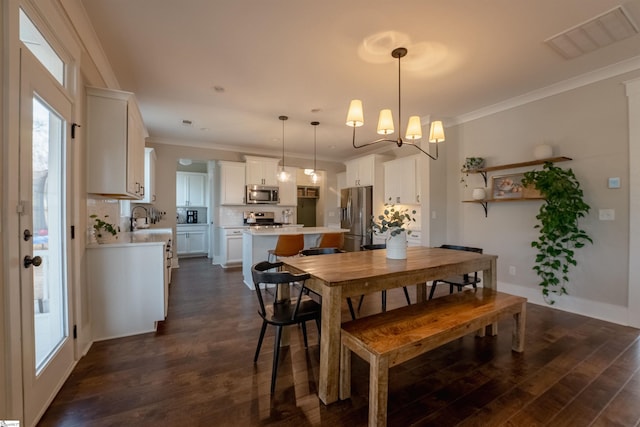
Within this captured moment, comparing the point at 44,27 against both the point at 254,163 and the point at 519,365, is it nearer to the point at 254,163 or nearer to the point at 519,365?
the point at 519,365

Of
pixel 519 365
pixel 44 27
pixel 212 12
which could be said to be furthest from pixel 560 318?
pixel 44 27

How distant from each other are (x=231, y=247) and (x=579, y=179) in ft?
18.3

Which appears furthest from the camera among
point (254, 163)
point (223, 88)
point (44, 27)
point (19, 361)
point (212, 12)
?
point (254, 163)

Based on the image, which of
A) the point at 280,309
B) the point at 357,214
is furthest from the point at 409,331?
the point at 357,214

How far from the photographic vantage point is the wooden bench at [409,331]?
1419 millimetres

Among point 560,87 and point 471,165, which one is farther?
point 471,165

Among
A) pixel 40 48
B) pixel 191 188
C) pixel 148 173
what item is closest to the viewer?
pixel 40 48

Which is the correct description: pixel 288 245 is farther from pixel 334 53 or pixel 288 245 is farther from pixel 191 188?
pixel 191 188

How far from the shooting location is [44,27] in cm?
165

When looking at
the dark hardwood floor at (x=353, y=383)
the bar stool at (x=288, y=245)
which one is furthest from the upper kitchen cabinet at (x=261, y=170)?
the dark hardwood floor at (x=353, y=383)

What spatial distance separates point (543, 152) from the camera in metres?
3.19

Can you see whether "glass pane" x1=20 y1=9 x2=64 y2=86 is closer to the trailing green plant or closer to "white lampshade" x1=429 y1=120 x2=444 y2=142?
"white lampshade" x1=429 y1=120 x2=444 y2=142

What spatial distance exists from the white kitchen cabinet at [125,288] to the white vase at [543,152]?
4288 mm

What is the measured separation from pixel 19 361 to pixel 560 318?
440 cm
